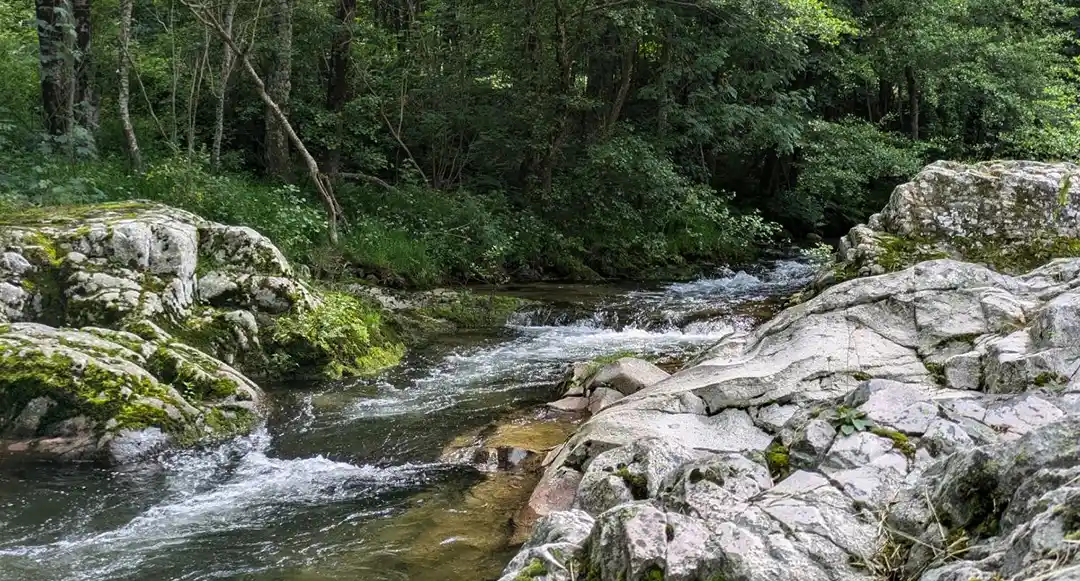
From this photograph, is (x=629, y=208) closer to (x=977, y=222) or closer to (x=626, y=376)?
(x=977, y=222)

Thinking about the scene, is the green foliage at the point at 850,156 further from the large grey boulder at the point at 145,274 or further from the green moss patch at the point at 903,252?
the large grey boulder at the point at 145,274

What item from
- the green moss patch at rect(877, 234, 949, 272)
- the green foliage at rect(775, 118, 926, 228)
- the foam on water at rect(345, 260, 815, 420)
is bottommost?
the foam on water at rect(345, 260, 815, 420)

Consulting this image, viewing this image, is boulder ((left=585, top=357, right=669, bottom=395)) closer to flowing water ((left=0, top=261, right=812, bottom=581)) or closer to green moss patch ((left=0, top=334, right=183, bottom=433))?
flowing water ((left=0, top=261, right=812, bottom=581))

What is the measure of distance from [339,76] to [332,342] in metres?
9.92

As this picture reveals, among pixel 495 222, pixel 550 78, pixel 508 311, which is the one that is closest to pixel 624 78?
pixel 550 78

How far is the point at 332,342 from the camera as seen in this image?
416 inches

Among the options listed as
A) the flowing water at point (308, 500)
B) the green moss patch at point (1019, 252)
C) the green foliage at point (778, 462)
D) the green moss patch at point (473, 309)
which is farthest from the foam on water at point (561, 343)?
the green foliage at point (778, 462)

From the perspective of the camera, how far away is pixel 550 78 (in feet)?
60.1

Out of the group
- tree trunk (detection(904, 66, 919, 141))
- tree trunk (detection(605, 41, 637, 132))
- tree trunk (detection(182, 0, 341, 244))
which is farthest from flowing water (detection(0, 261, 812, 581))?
tree trunk (detection(904, 66, 919, 141))

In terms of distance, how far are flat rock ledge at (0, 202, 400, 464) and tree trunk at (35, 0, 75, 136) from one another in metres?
4.78

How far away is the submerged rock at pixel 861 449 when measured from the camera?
2.96m

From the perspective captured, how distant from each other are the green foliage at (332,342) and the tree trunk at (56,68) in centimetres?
657

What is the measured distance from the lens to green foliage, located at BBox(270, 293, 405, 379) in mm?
10234

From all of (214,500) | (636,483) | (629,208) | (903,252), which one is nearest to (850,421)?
(636,483)
